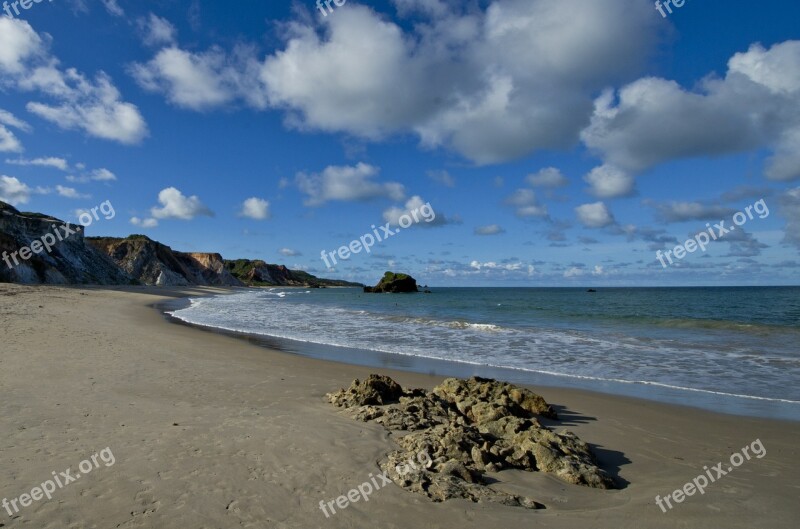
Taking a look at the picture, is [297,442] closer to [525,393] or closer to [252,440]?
[252,440]

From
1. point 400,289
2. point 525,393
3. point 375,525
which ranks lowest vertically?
point 375,525

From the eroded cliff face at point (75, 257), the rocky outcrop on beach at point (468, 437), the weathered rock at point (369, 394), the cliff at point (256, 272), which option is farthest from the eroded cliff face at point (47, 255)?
the cliff at point (256, 272)

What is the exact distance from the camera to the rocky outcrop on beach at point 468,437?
5.20 metres

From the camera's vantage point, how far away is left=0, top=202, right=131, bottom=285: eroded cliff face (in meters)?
45.8

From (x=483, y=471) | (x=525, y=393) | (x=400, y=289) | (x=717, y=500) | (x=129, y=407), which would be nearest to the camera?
(x=717, y=500)

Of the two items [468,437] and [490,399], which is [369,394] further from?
[468,437]

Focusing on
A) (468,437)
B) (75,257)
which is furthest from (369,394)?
(75,257)

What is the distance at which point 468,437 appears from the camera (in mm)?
6168

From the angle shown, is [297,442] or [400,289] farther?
[400,289]

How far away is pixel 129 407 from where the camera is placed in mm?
7152

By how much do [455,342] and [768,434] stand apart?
12738mm

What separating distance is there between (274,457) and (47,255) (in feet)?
207

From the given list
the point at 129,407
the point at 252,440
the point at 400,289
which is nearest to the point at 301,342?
the point at 129,407

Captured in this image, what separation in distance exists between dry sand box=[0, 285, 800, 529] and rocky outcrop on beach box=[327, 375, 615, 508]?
226 mm
